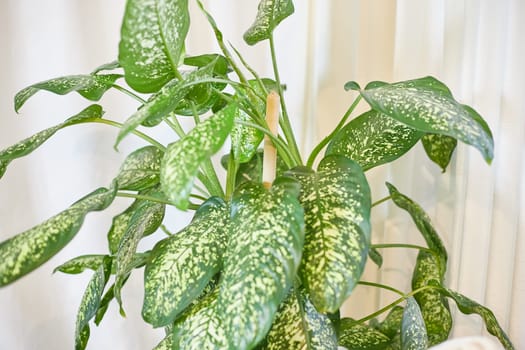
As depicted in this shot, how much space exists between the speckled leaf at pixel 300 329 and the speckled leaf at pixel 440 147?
0.43 meters

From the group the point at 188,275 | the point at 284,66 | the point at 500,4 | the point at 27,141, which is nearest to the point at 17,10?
the point at 27,141

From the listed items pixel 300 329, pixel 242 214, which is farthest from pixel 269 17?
pixel 300 329

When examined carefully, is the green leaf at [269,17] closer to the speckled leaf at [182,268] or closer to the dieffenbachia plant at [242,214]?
the dieffenbachia plant at [242,214]

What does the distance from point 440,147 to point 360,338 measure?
1.34ft

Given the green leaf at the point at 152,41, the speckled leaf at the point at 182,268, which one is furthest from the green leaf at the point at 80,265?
the green leaf at the point at 152,41

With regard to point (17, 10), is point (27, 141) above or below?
below

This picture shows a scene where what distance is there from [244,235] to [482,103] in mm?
732

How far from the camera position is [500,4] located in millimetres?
1016

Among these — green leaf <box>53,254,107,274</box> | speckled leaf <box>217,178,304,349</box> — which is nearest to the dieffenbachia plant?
speckled leaf <box>217,178,304,349</box>

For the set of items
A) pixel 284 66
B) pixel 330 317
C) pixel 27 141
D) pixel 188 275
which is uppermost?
pixel 284 66

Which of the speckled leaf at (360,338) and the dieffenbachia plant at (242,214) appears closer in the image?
the dieffenbachia plant at (242,214)

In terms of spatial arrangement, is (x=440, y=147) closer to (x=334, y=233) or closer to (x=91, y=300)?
(x=334, y=233)

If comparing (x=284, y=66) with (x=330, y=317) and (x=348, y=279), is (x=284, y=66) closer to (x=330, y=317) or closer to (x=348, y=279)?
(x=330, y=317)

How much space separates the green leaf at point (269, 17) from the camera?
0.87 metres
